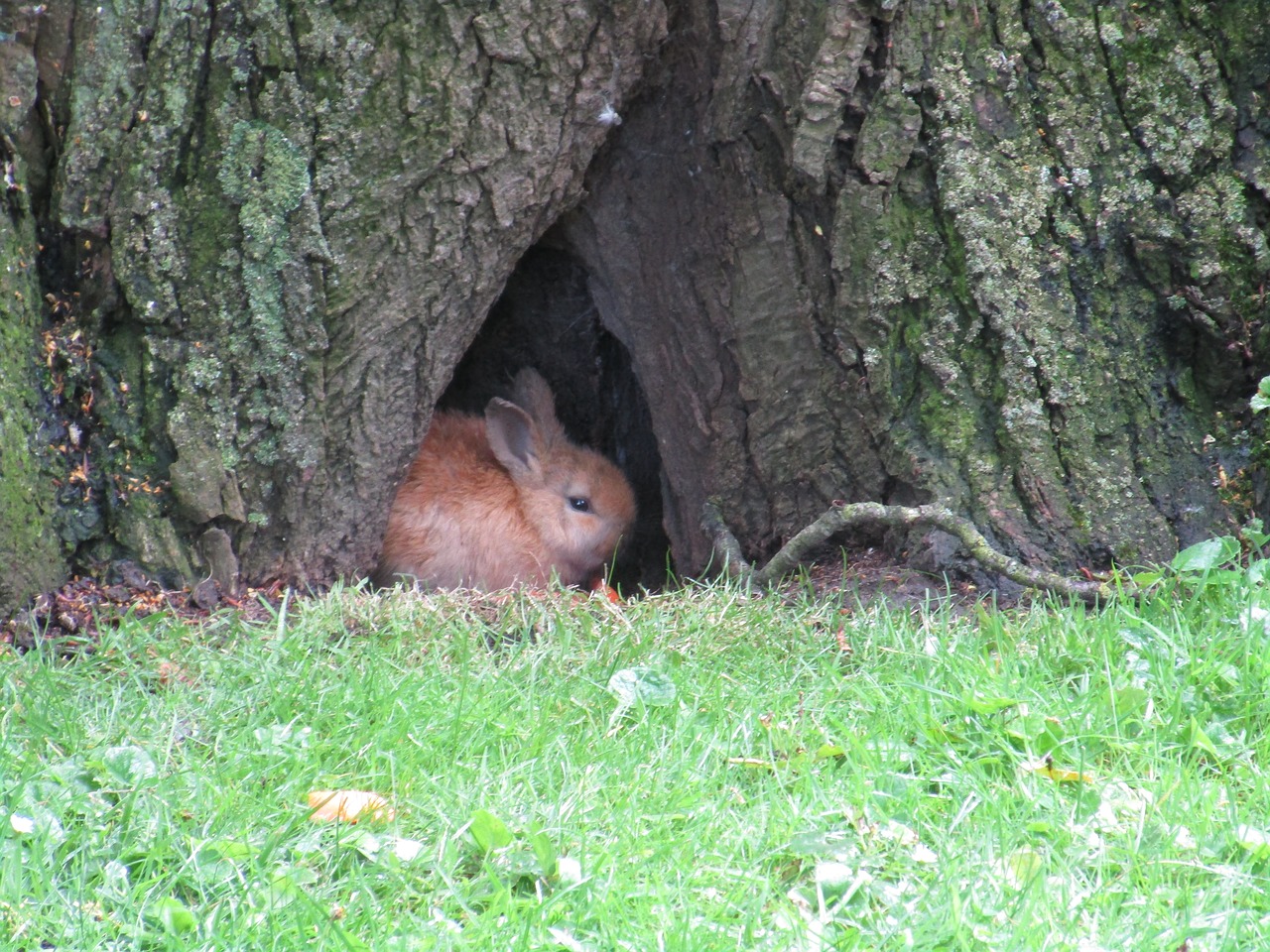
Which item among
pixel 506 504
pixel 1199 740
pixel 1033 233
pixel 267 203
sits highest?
pixel 1033 233

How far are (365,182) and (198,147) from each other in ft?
1.72

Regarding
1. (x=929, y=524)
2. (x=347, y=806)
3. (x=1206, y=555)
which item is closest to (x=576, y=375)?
(x=929, y=524)

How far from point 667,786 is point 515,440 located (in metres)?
3.48

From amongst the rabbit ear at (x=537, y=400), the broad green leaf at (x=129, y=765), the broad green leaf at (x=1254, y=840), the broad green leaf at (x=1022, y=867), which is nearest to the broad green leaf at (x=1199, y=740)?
the broad green leaf at (x=1254, y=840)

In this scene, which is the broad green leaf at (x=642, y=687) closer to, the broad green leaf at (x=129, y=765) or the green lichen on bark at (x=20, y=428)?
the broad green leaf at (x=129, y=765)

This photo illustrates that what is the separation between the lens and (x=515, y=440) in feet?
19.9

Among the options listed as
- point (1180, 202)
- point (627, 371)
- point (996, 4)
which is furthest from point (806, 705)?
point (627, 371)

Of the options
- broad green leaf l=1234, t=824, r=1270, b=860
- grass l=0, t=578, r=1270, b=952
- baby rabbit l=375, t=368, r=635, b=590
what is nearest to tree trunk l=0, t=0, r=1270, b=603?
grass l=0, t=578, r=1270, b=952

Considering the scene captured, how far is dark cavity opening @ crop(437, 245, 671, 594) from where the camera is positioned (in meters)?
5.96

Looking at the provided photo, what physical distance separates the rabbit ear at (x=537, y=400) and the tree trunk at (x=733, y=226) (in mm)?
1837

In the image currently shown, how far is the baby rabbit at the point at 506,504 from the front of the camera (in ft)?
18.2

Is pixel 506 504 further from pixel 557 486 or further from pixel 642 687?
pixel 642 687

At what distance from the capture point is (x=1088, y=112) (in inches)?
151

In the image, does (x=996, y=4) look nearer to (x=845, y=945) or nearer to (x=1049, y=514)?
(x=1049, y=514)
